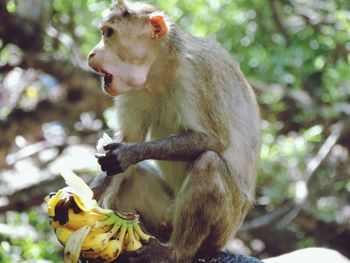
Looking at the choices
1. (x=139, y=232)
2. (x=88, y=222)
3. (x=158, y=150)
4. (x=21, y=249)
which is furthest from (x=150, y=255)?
(x=21, y=249)

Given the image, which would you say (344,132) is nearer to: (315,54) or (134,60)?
(315,54)

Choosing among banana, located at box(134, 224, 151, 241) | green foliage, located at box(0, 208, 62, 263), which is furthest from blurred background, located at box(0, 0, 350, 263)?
banana, located at box(134, 224, 151, 241)

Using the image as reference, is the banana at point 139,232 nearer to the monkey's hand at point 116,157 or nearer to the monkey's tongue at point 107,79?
the monkey's hand at point 116,157

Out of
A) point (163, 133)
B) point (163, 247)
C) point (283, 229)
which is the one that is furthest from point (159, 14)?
point (283, 229)

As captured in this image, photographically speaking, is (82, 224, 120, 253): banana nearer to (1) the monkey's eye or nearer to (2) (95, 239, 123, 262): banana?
(2) (95, 239, 123, 262): banana

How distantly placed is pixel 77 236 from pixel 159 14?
1.70m

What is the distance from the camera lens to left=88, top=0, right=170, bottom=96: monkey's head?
4434 mm

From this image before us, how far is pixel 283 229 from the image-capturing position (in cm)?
856

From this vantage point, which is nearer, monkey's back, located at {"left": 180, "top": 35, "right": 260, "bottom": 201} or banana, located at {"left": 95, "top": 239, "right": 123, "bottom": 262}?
banana, located at {"left": 95, "top": 239, "right": 123, "bottom": 262}

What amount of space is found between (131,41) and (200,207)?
3.84ft

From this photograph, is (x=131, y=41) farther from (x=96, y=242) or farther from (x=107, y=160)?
(x=96, y=242)

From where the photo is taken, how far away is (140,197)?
15.6ft

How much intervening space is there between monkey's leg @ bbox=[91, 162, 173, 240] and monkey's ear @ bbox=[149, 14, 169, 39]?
89 cm

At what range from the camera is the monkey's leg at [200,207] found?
414 cm
